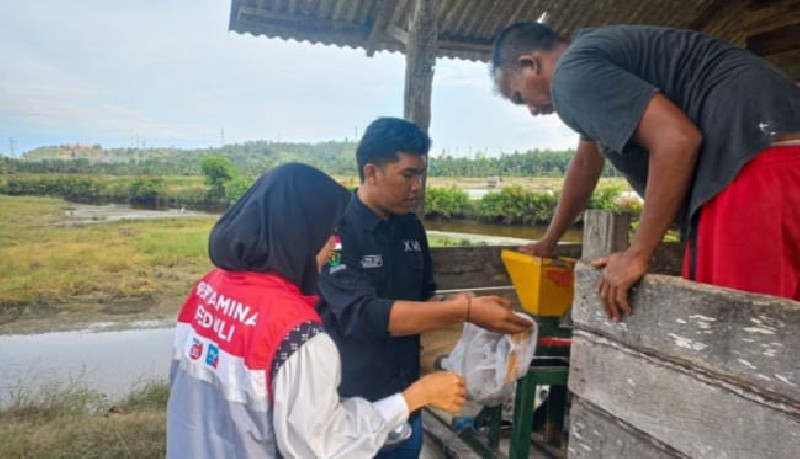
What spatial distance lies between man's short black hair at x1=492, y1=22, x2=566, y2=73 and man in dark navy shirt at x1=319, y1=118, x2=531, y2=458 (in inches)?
21.8

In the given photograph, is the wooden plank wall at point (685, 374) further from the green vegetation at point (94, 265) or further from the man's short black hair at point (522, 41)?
the green vegetation at point (94, 265)

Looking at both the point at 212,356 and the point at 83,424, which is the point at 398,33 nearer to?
the point at 212,356

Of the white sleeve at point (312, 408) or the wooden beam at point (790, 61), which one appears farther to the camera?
the wooden beam at point (790, 61)

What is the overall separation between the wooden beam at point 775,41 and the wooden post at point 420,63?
335 centimetres

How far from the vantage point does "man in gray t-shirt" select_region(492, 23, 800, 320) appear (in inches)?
49.5

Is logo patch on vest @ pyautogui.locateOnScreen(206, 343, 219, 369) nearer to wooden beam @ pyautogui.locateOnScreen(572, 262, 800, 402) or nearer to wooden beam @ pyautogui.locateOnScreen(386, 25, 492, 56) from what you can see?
wooden beam @ pyautogui.locateOnScreen(572, 262, 800, 402)

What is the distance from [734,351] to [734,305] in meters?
0.08

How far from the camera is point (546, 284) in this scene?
195cm

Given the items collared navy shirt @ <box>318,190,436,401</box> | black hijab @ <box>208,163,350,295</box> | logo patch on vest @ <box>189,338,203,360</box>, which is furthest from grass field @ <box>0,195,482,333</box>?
black hijab @ <box>208,163,350,295</box>

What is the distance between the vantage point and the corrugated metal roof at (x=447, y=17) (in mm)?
4641

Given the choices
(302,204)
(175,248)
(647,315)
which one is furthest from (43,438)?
(175,248)

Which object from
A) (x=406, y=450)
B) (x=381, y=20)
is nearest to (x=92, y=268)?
(x=381, y=20)

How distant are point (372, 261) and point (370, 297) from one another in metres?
0.20

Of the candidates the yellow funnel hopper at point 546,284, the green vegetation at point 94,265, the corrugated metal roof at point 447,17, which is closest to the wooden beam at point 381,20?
the corrugated metal roof at point 447,17
